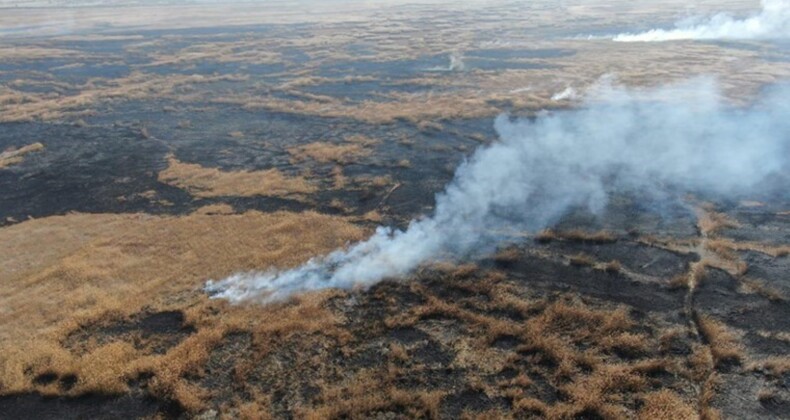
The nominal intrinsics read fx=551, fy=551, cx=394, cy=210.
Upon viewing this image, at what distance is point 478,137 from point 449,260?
56.3ft

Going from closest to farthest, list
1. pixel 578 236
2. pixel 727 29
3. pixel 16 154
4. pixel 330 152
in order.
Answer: pixel 578 236 < pixel 330 152 < pixel 16 154 < pixel 727 29

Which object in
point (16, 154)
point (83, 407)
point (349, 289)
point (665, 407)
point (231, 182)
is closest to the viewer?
point (665, 407)

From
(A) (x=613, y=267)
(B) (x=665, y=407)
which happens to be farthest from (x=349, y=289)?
(B) (x=665, y=407)

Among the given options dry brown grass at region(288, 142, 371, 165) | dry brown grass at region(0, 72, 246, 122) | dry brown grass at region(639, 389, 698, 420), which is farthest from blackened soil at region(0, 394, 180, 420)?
dry brown grass at region(0, 72, 246, 122)

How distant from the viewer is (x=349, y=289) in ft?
65.1

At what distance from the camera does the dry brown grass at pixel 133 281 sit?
1656 centimetres

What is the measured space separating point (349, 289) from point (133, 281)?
27.8 feet

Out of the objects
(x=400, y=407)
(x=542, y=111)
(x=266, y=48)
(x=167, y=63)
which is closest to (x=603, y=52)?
(x=542, y=111)

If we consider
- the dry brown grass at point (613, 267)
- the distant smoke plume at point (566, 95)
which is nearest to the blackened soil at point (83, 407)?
the dry brown grass at point (613, 267)

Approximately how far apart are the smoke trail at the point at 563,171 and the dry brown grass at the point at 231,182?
8.05 m

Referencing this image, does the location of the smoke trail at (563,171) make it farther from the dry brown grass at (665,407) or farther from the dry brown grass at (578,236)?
the dry brown grass at (665,407)

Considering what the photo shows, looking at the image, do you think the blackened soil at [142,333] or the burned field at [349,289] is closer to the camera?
the burned field at [349,289]

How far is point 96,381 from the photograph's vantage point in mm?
15883

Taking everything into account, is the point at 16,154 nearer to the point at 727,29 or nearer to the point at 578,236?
the point at 578,236
